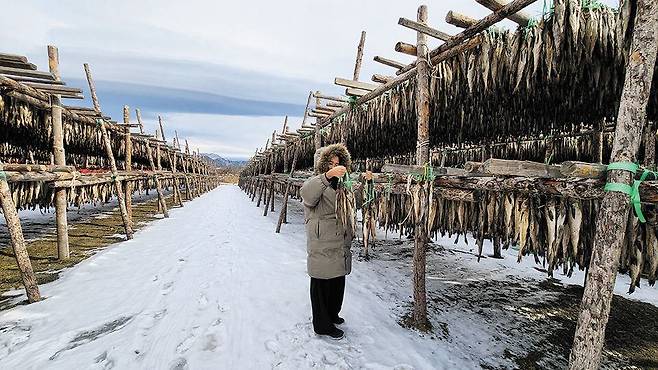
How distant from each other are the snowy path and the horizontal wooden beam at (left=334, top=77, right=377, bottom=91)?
395 centimetres

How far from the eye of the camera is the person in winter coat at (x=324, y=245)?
A: 386cm

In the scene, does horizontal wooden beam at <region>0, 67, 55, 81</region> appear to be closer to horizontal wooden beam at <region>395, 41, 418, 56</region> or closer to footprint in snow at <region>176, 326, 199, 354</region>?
footprint in snow at <region>176, 326, 199, 354</region>

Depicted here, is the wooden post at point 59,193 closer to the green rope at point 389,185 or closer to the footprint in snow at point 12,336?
the footprint in snow at point 12,336

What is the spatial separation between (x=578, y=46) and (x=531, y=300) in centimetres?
472

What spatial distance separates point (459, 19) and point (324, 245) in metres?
3.20

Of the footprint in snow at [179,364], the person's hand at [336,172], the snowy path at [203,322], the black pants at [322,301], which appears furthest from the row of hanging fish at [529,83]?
the footprint in snow at [179,364]

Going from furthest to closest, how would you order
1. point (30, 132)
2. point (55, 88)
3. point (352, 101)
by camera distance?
point (30, 132)
point (352, 101)
point (55, 88)

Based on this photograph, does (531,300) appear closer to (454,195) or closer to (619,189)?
(454,195)

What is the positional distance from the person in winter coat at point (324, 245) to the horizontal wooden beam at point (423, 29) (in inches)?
82.4

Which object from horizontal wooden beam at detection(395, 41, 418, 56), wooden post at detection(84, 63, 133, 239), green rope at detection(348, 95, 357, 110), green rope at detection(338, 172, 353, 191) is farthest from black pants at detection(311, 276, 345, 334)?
wooden post at detection(84, 63, 133, 239)

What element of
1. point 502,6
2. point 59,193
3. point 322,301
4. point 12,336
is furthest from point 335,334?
point 59,193

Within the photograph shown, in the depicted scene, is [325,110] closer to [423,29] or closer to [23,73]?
[423,29]

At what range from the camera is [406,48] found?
15.0 ft

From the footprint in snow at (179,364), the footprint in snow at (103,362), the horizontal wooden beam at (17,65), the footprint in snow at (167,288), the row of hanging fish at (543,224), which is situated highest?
the horizontal wooden beam at (17,65)
